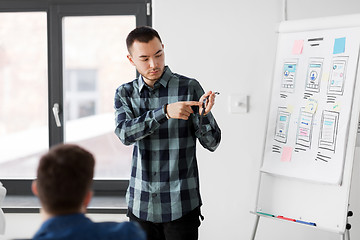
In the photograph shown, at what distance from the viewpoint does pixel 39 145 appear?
3312 mm

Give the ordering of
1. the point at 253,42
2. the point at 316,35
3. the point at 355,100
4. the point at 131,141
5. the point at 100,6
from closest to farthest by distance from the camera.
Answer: the point at 131,141, the point at 355,100, the point at 316,35, the point at 253,42, the point at 100,6

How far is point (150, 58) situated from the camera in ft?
6.66

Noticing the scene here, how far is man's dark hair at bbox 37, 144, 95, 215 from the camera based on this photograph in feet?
3.84

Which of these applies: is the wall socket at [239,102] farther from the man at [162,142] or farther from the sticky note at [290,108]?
the man at [162,142]

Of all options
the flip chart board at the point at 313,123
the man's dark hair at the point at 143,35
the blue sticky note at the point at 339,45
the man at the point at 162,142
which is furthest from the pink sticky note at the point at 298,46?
the man's dark hair at the point at 143,35

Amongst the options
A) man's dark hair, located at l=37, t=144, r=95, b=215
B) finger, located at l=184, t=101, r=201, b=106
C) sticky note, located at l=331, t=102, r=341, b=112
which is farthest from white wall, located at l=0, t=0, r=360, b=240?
man's dark hair, located at l=37, t=144, r=95, b=215

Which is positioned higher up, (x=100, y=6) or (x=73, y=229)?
(x=100, y=6)

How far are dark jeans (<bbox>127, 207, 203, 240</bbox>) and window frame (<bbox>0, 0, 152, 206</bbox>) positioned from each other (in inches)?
48.1

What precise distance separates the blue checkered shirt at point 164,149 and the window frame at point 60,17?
1188 mm

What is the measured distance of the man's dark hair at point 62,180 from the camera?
1.17 metres

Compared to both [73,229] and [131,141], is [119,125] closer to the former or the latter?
[131,141]

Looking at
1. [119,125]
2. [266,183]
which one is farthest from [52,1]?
[266,183]

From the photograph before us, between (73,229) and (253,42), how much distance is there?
81.3 inches

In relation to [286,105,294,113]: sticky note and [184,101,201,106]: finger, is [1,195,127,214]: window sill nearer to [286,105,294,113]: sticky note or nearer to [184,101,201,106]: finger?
[286,105,294,113]: sticky note
